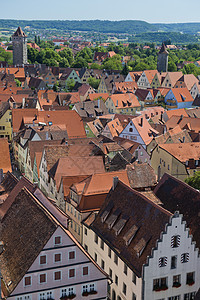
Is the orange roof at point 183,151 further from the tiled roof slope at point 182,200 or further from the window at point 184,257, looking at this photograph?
the window at point 184,257

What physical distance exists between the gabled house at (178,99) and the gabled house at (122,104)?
1409cm

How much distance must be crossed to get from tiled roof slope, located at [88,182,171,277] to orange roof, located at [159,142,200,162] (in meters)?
26.5

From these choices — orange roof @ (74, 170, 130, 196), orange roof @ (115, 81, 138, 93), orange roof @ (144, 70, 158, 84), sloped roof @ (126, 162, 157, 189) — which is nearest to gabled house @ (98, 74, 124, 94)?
orange roof @ (115, 81, 138, 93)

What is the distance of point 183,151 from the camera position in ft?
235

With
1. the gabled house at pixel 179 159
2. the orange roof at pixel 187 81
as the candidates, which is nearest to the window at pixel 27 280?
the gabled house at pixel 179 159

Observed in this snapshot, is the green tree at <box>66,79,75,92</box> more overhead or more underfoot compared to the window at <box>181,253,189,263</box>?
more underfoot

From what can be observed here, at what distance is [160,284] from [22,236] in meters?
11.5

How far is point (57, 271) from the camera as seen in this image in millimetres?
36625

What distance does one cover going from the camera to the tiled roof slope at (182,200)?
4228cm

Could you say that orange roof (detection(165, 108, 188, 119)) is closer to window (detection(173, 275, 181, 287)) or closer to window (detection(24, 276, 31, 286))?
window (detection(173, 275, 181, 287))

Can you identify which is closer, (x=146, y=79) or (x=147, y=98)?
(x=147, y=98)

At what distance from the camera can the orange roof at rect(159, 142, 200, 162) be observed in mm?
70688

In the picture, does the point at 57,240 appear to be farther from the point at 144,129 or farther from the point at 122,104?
the point at 122,104

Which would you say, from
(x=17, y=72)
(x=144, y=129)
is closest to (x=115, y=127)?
(x=144, y=129)
